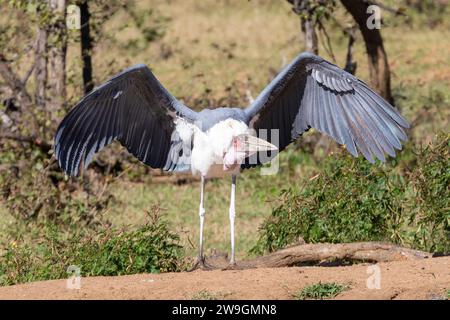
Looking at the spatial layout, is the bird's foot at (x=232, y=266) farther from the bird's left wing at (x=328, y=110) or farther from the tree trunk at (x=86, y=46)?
the tree trunk at (x=86, y=46)

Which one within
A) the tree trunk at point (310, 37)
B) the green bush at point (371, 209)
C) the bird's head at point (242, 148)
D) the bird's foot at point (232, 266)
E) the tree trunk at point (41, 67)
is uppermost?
the tree trunk at point (310, 37)

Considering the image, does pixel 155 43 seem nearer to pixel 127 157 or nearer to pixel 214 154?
pixel 127 157

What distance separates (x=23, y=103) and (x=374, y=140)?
430 cm

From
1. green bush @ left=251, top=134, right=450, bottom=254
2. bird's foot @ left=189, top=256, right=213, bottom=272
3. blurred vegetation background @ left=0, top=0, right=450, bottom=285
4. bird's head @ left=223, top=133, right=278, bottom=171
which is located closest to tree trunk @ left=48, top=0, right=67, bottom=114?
blurred vegetation background @ left=0, top=0, right=450, bottom=285

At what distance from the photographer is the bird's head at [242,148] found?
6977 millimetres

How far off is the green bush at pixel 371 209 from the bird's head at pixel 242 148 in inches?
32.4

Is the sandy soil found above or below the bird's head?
below

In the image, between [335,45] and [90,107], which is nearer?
[90,107]

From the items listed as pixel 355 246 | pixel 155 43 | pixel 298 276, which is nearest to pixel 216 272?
pixel 298 276

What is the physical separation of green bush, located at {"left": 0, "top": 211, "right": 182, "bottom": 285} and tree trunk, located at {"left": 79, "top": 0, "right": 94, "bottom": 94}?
11.3 ft

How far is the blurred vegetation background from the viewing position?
738cm

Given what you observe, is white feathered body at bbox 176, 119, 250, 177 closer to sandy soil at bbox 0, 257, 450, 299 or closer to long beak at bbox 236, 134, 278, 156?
long beak at bbox 236, 134, 278, 156

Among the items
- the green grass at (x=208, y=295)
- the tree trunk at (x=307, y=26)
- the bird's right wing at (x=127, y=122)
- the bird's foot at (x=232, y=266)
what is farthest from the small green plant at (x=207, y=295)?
the tree trunk at (x=307, y=26)

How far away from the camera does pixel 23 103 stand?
10344 millimetres
